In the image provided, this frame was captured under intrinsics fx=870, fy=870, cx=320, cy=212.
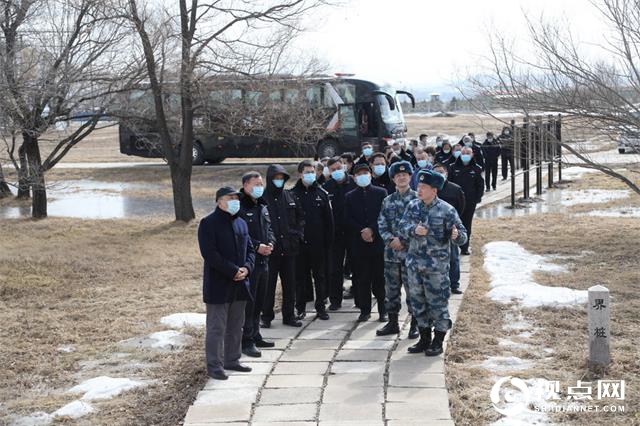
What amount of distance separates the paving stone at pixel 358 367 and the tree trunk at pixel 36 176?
9.43 metres

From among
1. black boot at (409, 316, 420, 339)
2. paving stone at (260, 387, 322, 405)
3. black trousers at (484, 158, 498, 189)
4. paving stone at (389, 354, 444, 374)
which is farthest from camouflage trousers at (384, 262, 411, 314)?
black trousers at (484, 158, 498, 189)

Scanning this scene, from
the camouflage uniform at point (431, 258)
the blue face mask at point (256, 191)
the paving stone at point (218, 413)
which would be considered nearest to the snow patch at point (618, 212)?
the camouflage uniform at point (431, 258)

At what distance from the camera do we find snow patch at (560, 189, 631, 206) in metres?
19.9

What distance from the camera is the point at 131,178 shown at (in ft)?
91.9

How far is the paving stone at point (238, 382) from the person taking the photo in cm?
659

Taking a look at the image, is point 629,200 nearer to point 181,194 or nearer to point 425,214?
point 181,194

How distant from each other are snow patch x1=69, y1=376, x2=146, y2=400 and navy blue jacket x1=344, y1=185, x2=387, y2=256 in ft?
8.38

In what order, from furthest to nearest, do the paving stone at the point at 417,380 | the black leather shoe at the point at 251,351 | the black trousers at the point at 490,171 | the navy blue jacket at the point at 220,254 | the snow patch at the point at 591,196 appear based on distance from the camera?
1. the black trousers at the point at 490,171
2. the snow patch at the point at 591,196
3. the black leather shoe at the point at 251,351
4. the navy blue jacket at the point at 220,254
5. the paving stone at the point at 417,380

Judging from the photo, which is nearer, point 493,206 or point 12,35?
point 12,35

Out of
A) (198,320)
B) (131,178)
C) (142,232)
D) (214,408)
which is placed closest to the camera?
(214,408)

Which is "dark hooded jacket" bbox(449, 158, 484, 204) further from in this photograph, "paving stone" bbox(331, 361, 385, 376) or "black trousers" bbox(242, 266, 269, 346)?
"paving stone" bbox(331, 361, 385, 376)

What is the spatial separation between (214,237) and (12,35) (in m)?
7.62

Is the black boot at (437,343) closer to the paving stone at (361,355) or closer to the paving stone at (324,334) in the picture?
the paving stone at (361,355)

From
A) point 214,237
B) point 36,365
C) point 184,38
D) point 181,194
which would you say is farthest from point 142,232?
point 214,237
